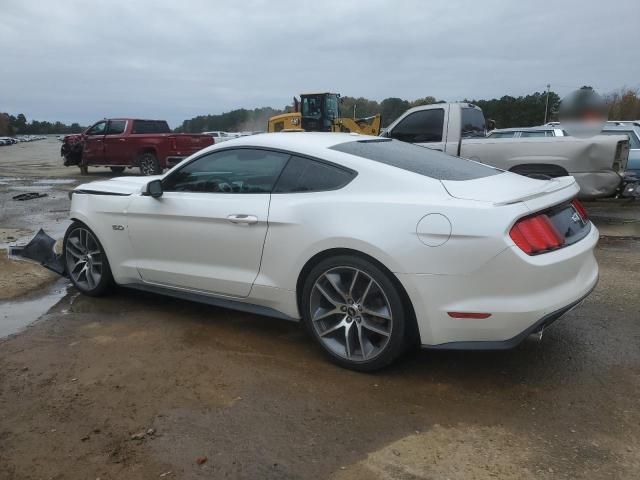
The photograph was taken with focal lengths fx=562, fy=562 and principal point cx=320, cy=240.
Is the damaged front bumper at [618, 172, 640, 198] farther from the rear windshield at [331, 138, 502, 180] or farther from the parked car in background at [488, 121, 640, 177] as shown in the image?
the rear windshield at [331, 138, 502, 180]

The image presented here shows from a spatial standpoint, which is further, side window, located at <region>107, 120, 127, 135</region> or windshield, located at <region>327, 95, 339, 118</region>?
windshield, located at <region>327, 95, 339, 118</region>

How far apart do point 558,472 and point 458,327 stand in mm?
900

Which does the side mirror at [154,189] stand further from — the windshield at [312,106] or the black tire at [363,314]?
the windshield at [312,106]

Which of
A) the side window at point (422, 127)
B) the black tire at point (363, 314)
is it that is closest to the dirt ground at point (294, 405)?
the black tire at point (363, 314)

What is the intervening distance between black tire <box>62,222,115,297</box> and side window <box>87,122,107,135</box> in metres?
Result: 14.9

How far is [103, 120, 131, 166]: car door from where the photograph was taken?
59.3ft

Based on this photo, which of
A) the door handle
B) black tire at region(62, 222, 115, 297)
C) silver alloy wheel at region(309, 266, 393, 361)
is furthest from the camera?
black tire at region(62, 222, 115, 297)

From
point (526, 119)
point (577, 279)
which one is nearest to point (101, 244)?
point (577, 279)

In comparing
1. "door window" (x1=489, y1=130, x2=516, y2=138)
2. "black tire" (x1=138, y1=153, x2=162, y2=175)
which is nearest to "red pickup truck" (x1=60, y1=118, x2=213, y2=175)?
"black tire" (x1=138, y1=153, x2=162, y2=175)

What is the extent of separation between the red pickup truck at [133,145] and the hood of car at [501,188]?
45.0 feet

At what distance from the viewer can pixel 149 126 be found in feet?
60.6

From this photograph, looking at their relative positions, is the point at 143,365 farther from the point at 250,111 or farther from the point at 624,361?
the point at 250,111

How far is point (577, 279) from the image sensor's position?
3.41 m

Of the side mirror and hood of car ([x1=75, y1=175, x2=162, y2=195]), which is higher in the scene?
the side mirror
